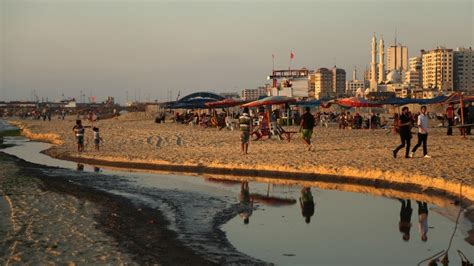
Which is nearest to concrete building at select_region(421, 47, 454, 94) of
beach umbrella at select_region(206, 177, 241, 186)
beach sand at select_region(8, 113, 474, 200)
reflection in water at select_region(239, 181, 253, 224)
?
beach sand at select_region(8, 113, 474, 200)

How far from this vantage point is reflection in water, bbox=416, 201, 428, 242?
925cm

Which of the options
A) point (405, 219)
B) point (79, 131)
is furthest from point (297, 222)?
point (79, 131)

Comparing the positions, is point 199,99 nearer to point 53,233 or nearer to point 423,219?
point 423,219

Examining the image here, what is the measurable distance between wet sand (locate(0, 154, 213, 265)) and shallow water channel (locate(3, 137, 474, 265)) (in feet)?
1.63

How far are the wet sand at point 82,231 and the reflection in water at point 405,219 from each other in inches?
141

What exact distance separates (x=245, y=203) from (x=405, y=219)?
135 inches

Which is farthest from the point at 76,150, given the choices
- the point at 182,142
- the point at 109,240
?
the point at 109,240

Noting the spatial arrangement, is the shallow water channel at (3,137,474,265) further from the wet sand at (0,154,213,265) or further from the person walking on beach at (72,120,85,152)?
the person walking on beach at (72,120,85,152)

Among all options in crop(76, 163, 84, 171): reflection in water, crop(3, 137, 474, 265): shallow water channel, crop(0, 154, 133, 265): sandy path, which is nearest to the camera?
crop(0, 154, 133, 265): sandy path

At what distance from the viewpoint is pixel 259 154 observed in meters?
20.0

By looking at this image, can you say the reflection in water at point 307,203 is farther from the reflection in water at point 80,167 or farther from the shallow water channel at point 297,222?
the reflection in water at point 80,167

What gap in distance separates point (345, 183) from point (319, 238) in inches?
221

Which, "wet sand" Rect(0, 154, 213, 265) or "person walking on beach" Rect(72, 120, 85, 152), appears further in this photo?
"person walking on beach" Rect(72, 120, 85, 152)

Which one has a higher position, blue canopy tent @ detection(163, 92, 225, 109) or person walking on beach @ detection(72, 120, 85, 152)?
blue canopy tent @ detection(163, 92, 225, 109)
